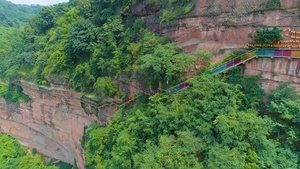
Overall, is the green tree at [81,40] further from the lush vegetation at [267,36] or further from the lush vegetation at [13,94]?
the lush vegetation at [267,36]

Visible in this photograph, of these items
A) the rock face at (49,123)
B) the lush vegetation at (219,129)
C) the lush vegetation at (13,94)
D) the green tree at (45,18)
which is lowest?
the rock face at (49,123)

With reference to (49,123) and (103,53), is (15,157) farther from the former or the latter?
(103,53)

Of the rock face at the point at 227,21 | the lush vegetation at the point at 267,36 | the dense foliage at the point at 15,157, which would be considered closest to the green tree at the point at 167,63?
the rock face at the point at 227,21

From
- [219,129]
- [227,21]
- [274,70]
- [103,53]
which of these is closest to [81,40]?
[103,53]

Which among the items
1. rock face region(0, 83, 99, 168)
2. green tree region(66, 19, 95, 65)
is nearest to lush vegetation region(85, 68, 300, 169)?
rock face region(0, 83, 99, 168)

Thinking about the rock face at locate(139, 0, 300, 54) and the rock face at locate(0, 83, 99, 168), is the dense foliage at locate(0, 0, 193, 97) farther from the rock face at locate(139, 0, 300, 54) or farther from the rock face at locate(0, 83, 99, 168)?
the rock face at locate(0, 83, 99, 168)
